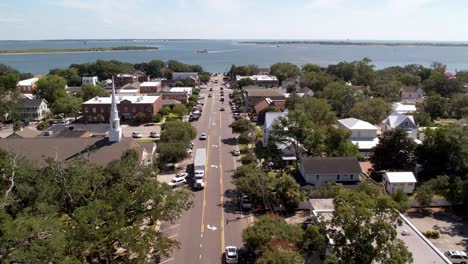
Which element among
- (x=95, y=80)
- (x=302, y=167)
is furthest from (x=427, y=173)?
(x=95, y=80)

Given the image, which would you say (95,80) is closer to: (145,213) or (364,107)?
(364,107)

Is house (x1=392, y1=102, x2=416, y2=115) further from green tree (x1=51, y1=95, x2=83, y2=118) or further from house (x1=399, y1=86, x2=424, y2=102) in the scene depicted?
green tree (x1=51, y1=95, x2=83, y2=118)

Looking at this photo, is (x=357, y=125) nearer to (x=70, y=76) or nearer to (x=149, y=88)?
(x=149, y=88)

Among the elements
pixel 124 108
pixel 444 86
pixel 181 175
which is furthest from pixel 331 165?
pixel 444 86

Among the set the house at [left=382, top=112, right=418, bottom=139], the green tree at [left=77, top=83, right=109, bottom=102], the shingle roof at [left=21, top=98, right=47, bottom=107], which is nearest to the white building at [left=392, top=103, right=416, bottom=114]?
the house at [left=382, top=112, right=418, bottom=139]

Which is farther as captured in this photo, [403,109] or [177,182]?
[403,109]

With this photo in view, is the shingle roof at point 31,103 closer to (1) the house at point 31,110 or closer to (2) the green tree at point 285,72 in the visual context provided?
(1) the house at point 31,110
